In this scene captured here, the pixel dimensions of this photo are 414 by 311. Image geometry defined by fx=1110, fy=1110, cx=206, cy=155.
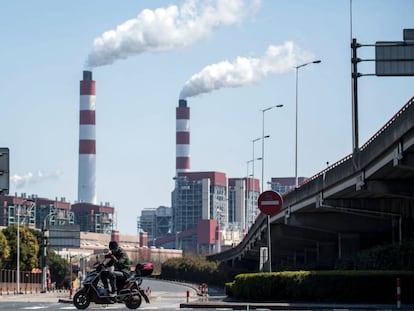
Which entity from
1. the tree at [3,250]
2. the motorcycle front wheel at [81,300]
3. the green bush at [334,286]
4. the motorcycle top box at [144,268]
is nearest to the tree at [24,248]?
the tree at [3,250]

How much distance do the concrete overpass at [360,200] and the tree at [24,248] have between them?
4142cm

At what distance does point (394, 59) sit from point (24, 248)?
297 ft

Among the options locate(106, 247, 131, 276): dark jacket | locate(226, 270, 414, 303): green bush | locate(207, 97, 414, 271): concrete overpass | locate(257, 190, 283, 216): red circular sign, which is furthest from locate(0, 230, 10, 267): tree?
locate(106, 247, 131, 276): dark jacket

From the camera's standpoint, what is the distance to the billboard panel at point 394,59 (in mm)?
43234

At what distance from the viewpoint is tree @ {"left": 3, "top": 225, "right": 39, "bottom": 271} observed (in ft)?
414

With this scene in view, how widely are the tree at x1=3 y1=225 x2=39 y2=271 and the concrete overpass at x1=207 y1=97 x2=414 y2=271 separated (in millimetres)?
41418

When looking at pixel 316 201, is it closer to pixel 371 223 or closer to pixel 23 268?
pixel 371 223

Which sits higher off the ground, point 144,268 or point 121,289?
point 144,268

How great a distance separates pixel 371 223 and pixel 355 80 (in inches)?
→ 948

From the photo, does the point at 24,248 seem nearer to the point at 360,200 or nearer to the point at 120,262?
the point at 360,200

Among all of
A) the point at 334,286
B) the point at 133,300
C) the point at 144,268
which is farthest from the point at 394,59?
the point at 133,300

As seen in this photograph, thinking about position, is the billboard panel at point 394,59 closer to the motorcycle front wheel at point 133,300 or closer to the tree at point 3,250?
the motorcycle front wheel at point 133,300

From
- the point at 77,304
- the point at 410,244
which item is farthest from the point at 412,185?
the point at 77,304

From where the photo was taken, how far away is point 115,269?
87.1 feet
